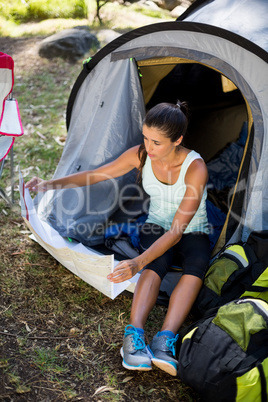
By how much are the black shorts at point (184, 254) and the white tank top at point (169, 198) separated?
0.05 m

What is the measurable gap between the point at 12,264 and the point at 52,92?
3.25 metres

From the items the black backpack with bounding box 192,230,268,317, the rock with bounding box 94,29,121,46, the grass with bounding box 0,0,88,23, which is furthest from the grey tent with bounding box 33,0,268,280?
the grass with bounding box 0,0,88,23

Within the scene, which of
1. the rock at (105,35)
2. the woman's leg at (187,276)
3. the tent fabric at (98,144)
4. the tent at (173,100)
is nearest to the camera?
the woman's leg at (187,276)

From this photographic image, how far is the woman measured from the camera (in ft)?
7.39

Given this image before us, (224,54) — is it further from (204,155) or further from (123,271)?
(204,155)

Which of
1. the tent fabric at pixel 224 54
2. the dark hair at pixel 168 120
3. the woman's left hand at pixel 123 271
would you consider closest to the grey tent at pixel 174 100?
the tent fabric at pixel 224 54

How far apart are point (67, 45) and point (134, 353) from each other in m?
5.26

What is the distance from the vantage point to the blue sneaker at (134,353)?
218cm

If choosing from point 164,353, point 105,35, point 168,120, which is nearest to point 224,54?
point 168,120

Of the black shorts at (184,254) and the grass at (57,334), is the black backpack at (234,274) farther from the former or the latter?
the grass at (57,334)

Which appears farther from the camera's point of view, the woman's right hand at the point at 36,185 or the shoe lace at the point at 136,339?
the woman's right hand at the point at 36,185

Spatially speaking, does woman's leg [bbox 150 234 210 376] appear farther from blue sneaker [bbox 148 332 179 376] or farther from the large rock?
the large rock

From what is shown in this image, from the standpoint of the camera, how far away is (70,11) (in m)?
7.95

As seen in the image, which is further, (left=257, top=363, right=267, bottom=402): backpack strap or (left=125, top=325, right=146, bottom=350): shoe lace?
(left=125, top=325, right=146, bottom=350): shoe lace
